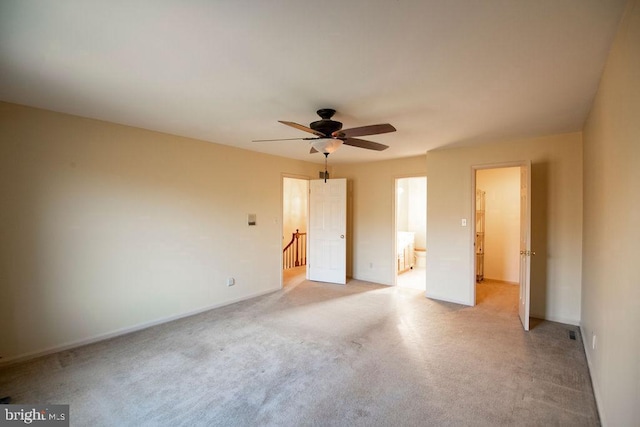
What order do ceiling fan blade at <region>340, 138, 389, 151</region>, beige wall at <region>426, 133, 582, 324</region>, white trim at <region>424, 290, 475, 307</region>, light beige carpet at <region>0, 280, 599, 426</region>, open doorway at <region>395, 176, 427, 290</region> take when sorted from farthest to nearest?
1. open doorway at <region>395, 176, 427, 290</region>
2. white trim at <region>424, 290, 475, 307</region>
3. beige wall at <region>426, 133, 582, 324</region>
4. ceiling fan blade at <region>340, 138, 389, 151</region>
5. light beige carpet at <region>0, 280, 599, 426</region>

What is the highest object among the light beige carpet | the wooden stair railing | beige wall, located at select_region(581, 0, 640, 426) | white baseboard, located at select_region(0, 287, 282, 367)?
beige wall, located at select_region(581, 0, 640, 426)

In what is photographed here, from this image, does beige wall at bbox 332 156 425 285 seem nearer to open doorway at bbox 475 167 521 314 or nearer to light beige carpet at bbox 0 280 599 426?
open doorway at bbox 475 167 521 314

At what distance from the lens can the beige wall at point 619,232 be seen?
1339 millimetres

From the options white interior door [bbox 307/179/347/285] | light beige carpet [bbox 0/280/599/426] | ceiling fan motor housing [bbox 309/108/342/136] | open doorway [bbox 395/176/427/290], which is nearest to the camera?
light beige carpet [bbox 0/280/599/426]

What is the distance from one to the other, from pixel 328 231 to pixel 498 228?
344 centimetres

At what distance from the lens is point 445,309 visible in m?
4.26

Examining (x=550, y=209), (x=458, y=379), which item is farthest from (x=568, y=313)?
(x=458, y=379)

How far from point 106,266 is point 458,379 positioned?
3.81 m

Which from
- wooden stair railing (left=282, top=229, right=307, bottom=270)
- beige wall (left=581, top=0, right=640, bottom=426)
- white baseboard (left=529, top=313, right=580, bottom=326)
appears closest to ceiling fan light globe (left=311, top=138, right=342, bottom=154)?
beige wall (left=581, top=0, right=640, bottom=426)

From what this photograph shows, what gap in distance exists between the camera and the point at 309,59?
193 cm

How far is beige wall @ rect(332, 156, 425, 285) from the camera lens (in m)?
5.66

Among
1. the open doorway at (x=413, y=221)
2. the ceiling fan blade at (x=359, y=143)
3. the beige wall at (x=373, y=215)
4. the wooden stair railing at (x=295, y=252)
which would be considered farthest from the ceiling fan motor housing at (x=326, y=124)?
the wooden stair railing at (x=295, y=252)

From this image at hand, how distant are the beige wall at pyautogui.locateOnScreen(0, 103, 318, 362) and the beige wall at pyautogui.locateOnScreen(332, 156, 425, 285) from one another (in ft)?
7.80

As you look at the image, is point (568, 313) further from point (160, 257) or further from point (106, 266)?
point (106, 266)
